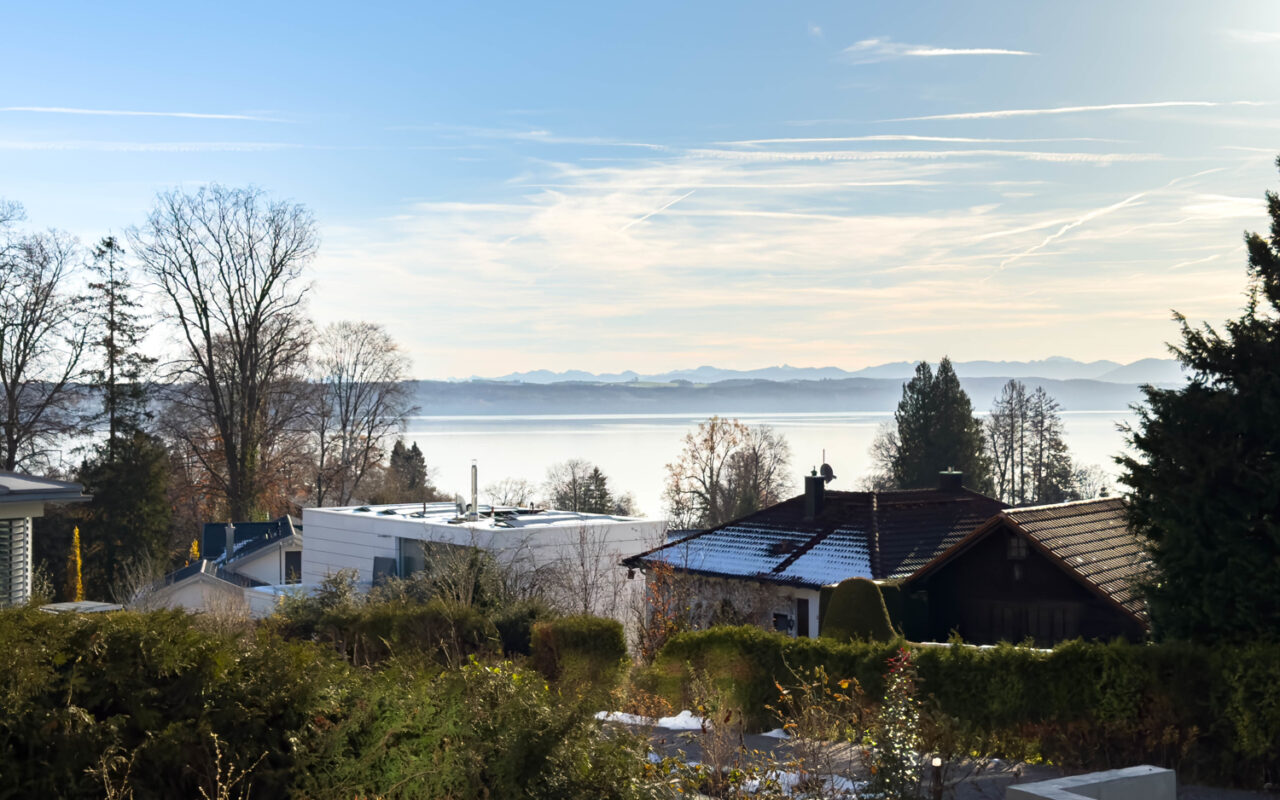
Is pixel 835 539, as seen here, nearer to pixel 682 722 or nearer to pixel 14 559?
pixel 682 722

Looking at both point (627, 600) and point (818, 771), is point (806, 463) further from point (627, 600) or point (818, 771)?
point (818, 771)

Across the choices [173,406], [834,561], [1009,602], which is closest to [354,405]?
[173,406]

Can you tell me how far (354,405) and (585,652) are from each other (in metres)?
33.1

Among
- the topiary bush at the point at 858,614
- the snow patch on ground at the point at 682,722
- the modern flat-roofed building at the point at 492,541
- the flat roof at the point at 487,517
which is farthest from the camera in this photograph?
the flat roof at the point at 487,517

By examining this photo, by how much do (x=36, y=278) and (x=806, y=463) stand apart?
56271 millimetres

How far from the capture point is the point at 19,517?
1457 centimetres

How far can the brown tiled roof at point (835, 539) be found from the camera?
24844mm

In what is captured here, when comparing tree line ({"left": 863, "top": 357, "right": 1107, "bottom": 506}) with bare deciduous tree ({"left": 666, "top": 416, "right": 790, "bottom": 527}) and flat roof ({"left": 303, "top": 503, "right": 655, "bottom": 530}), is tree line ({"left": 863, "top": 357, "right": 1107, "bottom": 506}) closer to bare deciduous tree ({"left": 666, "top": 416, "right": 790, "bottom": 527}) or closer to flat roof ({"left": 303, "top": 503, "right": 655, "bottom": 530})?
bare deciduous tree ({"left": 666, "top": 416, "right": 790, "bottom": 527})

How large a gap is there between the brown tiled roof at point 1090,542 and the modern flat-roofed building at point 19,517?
50.1 feet

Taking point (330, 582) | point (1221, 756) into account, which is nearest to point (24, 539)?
point (330, 582)

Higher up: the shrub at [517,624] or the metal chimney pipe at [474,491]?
the metal chimney pipe at [474,491]

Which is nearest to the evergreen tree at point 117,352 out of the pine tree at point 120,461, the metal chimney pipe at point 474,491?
the pine tree at point 120,461

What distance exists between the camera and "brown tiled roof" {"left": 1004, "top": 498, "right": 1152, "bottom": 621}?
18.6 metres

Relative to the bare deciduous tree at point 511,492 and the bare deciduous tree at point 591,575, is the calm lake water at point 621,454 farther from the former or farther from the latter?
the bare deciduous tree at point 591,575
